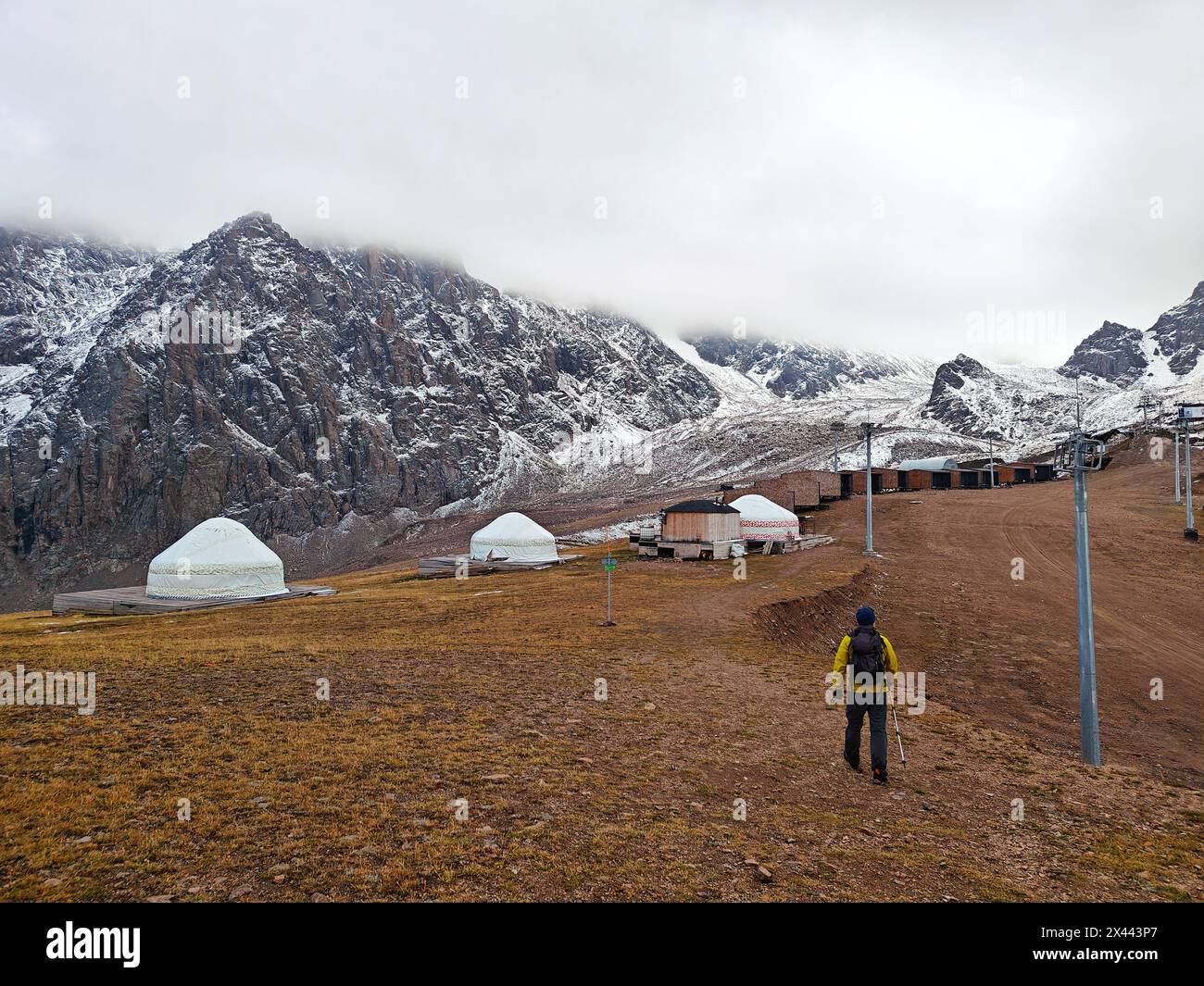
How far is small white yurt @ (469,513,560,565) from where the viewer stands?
52.5 metres

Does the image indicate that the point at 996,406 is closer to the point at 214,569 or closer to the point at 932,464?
the point at 932,464

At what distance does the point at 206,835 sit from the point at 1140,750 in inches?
740

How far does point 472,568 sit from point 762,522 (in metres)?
22.6

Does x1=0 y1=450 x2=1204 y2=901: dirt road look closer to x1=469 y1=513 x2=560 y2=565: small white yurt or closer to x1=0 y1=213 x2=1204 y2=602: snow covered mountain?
x1=469 y1=513 x2=560 y2=565: small white yurt

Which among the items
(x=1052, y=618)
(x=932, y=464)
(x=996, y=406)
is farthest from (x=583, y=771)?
(x=996, y=406)

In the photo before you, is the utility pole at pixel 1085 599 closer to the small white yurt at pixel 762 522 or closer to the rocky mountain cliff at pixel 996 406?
the small white yurt at pixel 762 522

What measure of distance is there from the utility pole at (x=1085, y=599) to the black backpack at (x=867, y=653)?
4.30 metres

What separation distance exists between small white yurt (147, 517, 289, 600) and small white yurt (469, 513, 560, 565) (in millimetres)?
15265

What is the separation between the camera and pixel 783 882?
6.88 m

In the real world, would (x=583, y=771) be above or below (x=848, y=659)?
below

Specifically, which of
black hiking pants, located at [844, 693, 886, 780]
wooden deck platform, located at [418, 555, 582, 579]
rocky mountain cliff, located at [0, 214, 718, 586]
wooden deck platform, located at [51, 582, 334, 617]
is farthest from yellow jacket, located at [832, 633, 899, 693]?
rocky mountain cliff, located at [0, 214, 718, 586]

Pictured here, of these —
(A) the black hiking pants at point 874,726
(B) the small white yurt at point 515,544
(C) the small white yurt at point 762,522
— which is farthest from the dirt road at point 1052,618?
(B) the small white yurt at point 515,544

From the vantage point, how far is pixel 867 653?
10.1 metres
